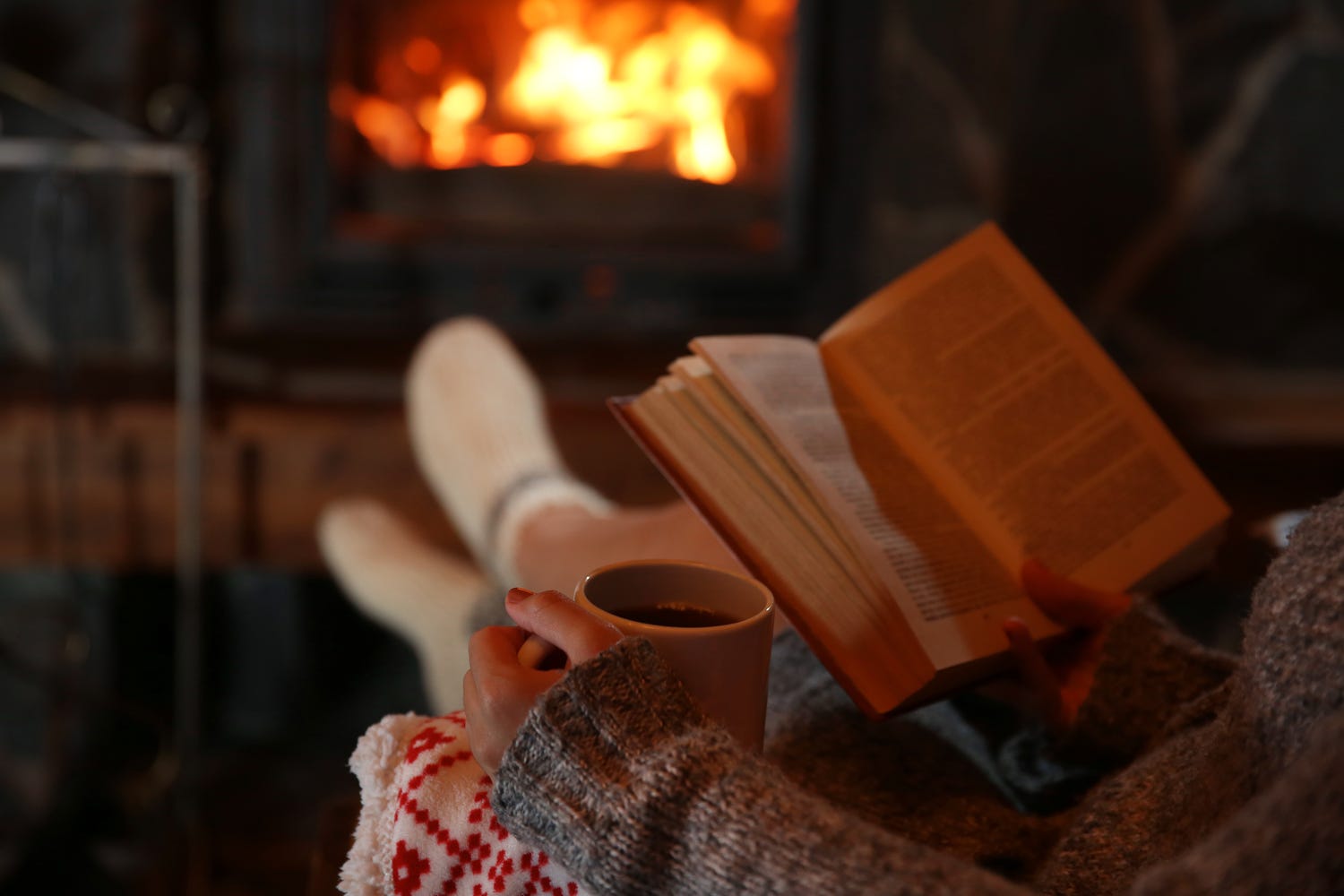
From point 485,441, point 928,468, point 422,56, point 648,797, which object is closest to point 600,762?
point 648,797

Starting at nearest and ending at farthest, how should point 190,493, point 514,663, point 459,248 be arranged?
1. point 514,663
2. point 190,493
3. point 459,248

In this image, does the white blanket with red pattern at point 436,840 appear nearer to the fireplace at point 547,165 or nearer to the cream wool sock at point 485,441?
the cream wool sock at point 485,441

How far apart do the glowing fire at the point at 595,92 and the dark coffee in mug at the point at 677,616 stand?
1018mm

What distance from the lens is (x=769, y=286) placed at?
1.38 m

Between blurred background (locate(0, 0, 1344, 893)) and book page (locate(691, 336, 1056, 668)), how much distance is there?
70cm

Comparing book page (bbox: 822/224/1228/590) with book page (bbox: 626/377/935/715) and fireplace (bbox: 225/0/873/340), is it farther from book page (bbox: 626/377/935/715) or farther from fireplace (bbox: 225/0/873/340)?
fireplace (bbox: 225/0/873/340)

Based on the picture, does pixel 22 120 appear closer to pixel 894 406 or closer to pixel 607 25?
pixel 607 25

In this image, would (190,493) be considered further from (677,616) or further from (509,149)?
(677,616)

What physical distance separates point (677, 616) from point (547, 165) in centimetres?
102

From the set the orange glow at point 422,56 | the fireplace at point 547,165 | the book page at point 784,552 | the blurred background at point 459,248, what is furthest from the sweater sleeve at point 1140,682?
the orange glow at point 422,56

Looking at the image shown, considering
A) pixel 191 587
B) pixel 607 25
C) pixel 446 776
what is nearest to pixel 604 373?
pixel 607 25

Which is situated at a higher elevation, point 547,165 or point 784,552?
point 547,165

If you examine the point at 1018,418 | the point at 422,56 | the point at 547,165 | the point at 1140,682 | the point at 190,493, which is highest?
the point at 422,56

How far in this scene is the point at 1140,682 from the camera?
1.78ft
